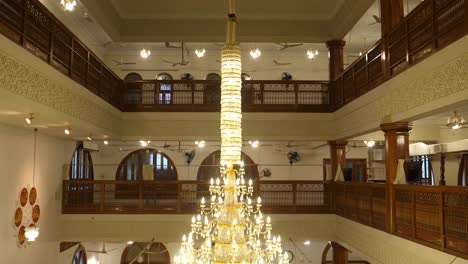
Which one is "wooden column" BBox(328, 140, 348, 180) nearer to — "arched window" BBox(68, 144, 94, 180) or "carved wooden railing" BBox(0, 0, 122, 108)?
"carved wooden railing" BBox(0, 0, 122, 108)

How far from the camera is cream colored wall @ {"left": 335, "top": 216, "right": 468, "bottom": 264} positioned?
19.8 ft

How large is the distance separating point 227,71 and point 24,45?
9.38 ft

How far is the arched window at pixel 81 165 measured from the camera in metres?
13.5

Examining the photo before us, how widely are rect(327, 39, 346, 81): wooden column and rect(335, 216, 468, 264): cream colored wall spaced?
3857 millimetres

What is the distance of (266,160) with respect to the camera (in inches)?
632

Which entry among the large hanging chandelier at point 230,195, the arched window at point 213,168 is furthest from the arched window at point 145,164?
the large hanging chandelier at point 230,195

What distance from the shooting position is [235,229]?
217 inches

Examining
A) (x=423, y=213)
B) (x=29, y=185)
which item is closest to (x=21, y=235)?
(x=29, y=185)

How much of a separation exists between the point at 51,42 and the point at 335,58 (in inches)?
300

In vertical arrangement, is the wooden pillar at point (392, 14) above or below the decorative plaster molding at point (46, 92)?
above

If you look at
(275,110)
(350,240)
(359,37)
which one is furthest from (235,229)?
(359,37)

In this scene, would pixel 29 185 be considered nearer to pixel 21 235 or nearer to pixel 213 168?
pixel 21 235

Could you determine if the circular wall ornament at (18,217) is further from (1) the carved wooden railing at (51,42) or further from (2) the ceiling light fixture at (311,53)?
(2) the ceiling light fixture at (311,53)

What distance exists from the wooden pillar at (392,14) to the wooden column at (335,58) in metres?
3.81
